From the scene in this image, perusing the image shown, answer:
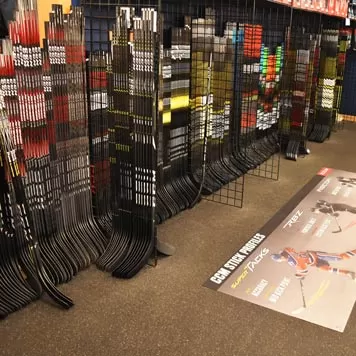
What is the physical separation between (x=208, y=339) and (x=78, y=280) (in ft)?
2.68

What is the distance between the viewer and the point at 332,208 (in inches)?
135

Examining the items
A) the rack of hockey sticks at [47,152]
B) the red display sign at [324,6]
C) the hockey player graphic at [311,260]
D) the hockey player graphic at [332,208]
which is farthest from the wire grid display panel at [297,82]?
the rack of hockey sticks at [47,152]

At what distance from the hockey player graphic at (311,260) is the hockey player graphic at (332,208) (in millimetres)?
615

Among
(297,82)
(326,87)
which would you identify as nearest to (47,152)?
(297,82)

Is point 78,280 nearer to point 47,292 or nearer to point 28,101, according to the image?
point 47,292

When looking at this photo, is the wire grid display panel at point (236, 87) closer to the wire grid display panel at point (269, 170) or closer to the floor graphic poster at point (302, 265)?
the wire grid display panel at point (269, 170)

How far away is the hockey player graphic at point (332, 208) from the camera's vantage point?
11.0 ft

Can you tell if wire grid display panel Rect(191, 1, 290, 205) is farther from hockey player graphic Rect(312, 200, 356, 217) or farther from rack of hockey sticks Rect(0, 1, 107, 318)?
rack of hockey sticks Rect(0, 1, 107, 318)

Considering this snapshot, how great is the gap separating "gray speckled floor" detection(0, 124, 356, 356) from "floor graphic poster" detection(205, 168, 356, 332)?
8 cm

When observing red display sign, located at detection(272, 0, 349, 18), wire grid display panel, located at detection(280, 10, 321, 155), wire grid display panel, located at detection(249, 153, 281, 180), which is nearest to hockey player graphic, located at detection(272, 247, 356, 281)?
wire grid display panel, located at detection(249, 153, 281, 180)

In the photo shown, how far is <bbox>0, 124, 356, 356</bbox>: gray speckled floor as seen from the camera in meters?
1.89

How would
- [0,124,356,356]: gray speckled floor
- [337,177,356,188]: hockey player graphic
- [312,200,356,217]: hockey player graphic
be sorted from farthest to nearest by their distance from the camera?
[337,177,356,188]: hockey player graphic → [312,200,356,217]: hockey player graphic → [0,124,356,356]: gray speckled floor

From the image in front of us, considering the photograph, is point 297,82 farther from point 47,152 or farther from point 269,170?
point 47,152

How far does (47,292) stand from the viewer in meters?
2.19
